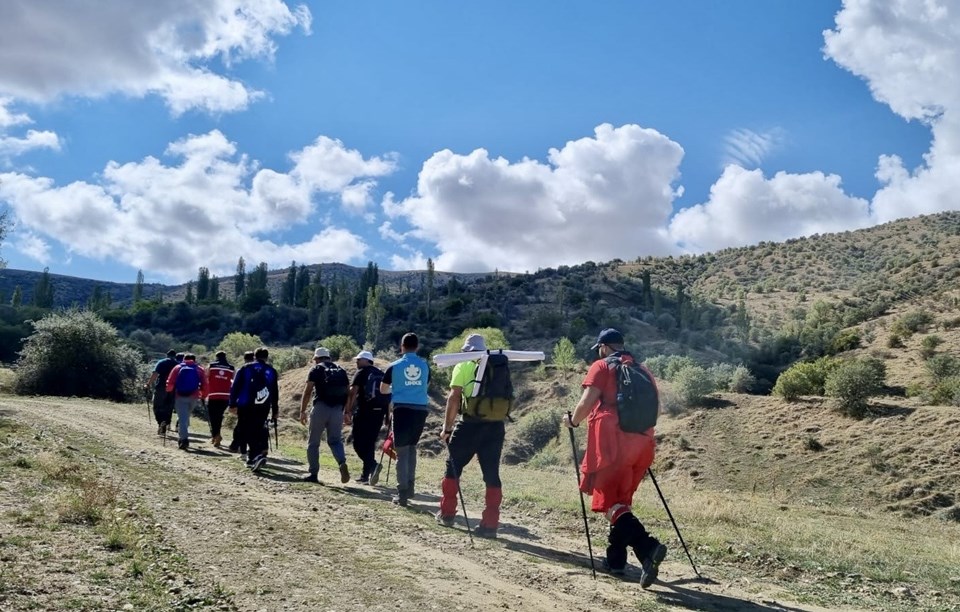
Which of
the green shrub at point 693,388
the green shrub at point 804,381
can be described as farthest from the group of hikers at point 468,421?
the green shrub at point 804,381

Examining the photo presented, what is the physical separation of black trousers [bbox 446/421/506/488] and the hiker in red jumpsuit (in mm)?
2131

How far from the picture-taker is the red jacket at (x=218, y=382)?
52.9 feet

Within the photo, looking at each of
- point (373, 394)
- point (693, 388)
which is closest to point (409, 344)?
point (373, 394)

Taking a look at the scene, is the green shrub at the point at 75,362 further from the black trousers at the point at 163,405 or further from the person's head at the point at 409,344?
the person's head at the point at 409,344

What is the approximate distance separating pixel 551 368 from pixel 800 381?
19537 millimetres

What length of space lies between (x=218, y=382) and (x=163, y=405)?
101 inches

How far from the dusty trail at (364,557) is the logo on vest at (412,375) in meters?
1.62

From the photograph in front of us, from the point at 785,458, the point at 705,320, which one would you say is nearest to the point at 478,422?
the point at 785,458

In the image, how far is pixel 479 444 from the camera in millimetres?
8977

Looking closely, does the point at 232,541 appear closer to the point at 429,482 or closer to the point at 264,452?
the point at 264,452

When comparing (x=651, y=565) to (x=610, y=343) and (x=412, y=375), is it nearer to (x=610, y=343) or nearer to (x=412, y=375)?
(x=610, y=343)

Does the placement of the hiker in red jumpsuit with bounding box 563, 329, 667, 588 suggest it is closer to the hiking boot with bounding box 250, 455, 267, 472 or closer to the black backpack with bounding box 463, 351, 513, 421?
the black backpack with bounding box 463, 351, 513, 421

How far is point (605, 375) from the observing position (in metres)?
6.94

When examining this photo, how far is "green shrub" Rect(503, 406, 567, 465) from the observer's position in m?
34.4
